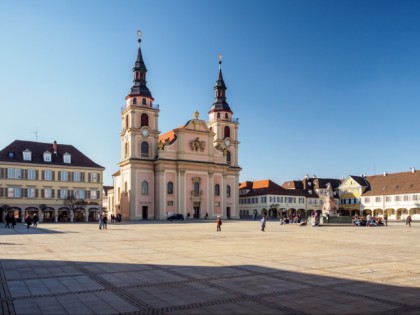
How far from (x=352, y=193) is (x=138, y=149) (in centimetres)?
5090

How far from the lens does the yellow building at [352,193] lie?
9900 cm

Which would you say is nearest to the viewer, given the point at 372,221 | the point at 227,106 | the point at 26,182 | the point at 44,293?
the point at 44,293

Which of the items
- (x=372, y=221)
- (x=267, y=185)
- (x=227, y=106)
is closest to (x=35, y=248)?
(x=372, y=221)

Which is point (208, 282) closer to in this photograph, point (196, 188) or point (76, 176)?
point (76, 176)

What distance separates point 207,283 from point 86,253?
8.94 metres

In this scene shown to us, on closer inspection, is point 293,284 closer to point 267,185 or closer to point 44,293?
point 44,293

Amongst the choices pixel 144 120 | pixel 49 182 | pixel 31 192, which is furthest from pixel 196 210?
pixel 31 192

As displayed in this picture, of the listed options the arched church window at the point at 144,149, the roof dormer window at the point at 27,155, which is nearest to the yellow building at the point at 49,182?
the roof dormer window at the point at 27,155

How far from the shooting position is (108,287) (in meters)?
11.5

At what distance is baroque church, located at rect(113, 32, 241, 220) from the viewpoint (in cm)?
7706

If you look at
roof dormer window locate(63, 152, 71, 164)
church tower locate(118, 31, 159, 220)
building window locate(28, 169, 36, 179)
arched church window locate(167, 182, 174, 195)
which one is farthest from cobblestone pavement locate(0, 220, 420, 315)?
arched church window locate(167, 182, 174, 195)

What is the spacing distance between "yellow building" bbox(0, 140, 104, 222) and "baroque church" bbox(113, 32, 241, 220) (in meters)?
7.54

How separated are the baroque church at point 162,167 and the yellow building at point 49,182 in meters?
7.54

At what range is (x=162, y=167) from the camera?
77500 millimetres
